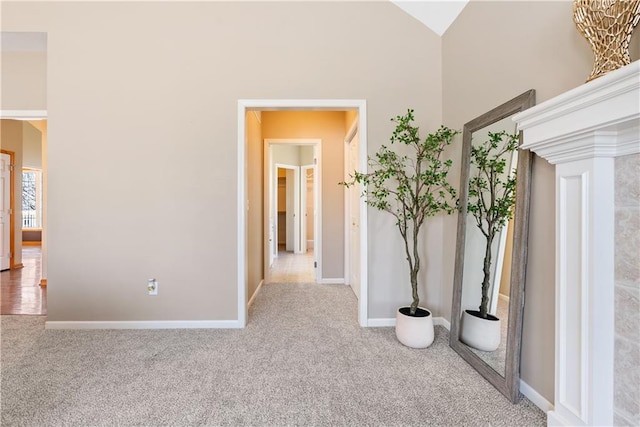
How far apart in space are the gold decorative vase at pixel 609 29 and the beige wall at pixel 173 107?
1311mm

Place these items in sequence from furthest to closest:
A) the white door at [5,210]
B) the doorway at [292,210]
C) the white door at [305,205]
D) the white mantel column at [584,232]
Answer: the white door at [305,205], the doorway at [292,210], the white door at [5,210], the white mantel column at [584,232]

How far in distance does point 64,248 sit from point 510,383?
327 cm

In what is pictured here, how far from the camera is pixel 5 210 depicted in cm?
450

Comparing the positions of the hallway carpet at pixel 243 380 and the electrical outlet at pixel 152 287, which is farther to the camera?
the electrical outlet at pixel 152 287

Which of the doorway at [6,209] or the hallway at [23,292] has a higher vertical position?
the doorway at [6,209]

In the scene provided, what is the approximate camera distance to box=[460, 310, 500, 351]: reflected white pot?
5.48 ft

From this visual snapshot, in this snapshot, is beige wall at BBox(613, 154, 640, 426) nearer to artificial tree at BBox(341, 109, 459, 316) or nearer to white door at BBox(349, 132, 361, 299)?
artificial tree at BBox(341, 109, 459, 316)

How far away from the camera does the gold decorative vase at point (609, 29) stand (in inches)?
39.3

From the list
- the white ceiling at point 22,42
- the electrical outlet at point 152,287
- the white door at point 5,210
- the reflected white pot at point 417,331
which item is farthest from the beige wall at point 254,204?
the white door at point 5,210

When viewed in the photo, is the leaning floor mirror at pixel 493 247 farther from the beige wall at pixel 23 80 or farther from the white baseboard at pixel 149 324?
the beige wall at pixel 23 80

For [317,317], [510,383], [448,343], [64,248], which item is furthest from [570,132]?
[64,248]

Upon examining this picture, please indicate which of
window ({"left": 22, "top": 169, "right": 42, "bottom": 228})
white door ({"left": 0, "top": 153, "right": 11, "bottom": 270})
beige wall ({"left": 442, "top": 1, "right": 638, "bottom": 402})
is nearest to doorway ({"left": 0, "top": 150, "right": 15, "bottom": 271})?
white door ({"left": 0, "top": 153, "right": 11, "bottom": 270})

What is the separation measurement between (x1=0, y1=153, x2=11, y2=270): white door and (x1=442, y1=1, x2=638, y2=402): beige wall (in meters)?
6.66

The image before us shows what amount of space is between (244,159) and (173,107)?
2.37 feet
